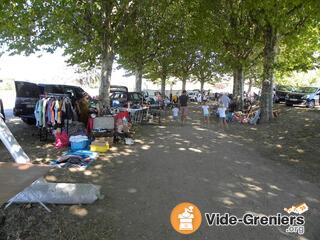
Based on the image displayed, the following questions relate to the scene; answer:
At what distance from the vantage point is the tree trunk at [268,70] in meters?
18.0

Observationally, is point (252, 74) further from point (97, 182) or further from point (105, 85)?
point (97, 182)

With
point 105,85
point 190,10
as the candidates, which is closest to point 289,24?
point 190,10

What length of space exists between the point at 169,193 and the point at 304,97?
26.6 meters

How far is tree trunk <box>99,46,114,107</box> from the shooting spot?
52.7 ft

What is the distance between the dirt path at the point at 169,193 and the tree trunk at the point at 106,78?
5.25m

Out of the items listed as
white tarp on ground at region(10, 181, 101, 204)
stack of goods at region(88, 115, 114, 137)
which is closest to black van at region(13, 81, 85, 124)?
stack of goods at region(88, 115, 114, 137)

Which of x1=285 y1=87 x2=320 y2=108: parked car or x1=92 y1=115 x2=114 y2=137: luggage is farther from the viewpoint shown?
x1=285 y1=87 x2=320 y2=108: parked car

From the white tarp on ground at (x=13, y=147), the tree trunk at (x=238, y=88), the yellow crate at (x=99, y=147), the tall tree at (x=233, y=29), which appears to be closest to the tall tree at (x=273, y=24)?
the tall tree at (x=233, y=29)

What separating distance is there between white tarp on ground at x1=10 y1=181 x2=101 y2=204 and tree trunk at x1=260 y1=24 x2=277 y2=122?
1409cm

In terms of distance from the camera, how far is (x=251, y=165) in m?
9.36

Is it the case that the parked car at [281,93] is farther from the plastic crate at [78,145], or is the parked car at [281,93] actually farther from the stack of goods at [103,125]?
the plastic crate at [78,145]

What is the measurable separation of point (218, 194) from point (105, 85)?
1042cm

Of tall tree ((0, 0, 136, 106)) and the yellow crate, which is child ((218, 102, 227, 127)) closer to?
tall tree ((0, 0, 136, 106))

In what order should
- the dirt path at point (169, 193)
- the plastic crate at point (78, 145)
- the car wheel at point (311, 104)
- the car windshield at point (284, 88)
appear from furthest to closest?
the car windshield at point (284, 88) → the car wheel at point (311, 104) → the plastic crate at point (78, 145) → the dirt path at point (169, 193)
